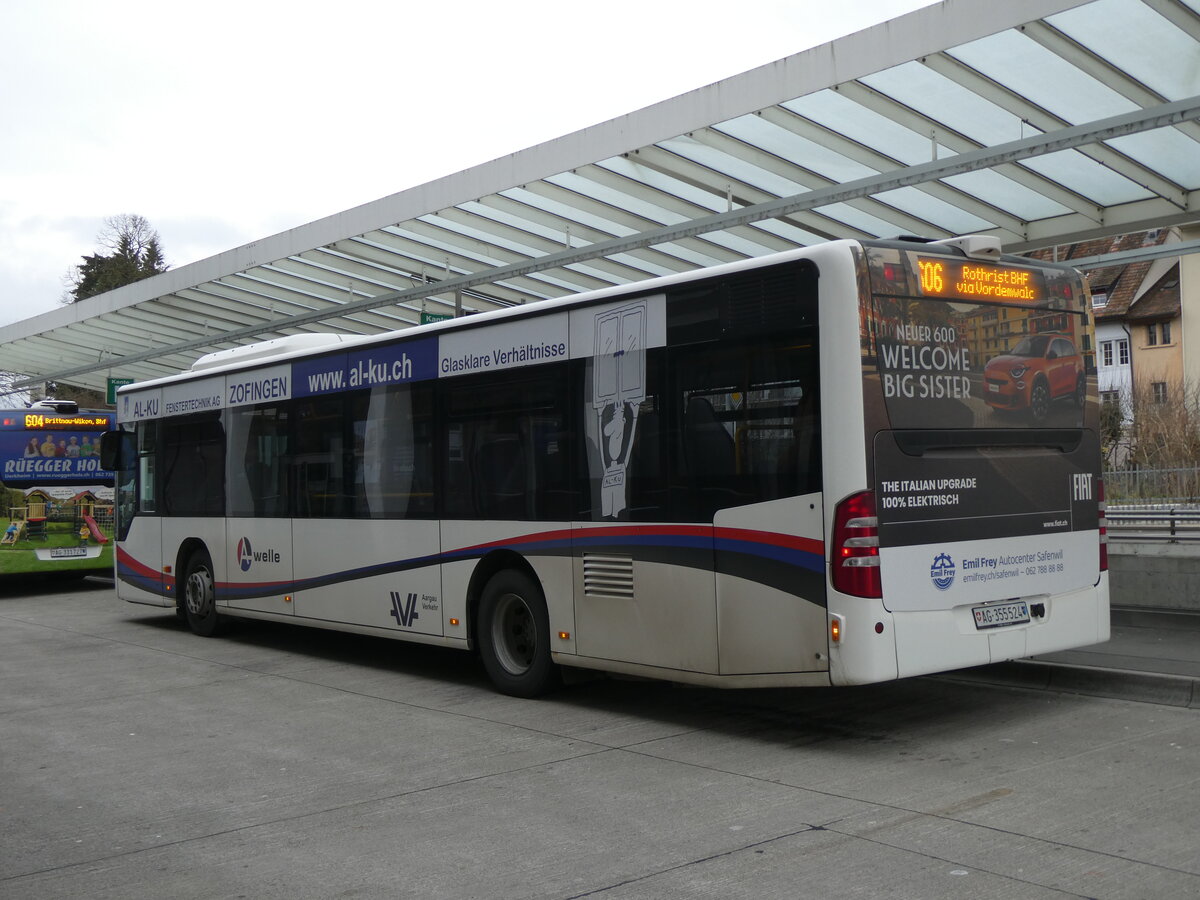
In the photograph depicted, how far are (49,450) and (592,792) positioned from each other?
56.6 ft

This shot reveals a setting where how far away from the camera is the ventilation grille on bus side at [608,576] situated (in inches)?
338

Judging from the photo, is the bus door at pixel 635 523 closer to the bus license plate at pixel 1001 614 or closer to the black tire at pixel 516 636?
the black tire at pixel 516 636

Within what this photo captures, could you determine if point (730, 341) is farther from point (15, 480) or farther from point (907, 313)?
point (15, 480)

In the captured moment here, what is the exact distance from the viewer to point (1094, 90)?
10789mm

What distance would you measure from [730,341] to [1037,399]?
2.11m

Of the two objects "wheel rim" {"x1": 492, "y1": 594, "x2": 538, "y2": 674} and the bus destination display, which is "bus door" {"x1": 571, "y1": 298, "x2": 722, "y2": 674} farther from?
the bus destination display

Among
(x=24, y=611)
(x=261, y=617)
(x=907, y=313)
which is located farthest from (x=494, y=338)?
(x=24, y=611)

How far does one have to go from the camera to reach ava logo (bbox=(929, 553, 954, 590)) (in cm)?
755

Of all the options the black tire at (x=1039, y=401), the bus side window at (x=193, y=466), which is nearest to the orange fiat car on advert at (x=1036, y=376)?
the black tire at (x=1039, y=401)

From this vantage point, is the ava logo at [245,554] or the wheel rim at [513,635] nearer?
the wheel rim at [513,635]

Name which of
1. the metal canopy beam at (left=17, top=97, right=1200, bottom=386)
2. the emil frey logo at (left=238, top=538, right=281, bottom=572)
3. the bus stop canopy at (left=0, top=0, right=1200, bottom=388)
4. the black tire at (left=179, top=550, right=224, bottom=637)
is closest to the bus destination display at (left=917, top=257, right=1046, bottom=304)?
the metal canopy beam at (left=17, top=97, right=1200, bottom=386)

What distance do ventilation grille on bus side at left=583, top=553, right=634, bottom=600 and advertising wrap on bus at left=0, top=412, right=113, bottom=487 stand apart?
15.2m

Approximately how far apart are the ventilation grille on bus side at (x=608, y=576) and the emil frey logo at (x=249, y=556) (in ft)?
16.5

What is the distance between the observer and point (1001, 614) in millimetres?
7879
